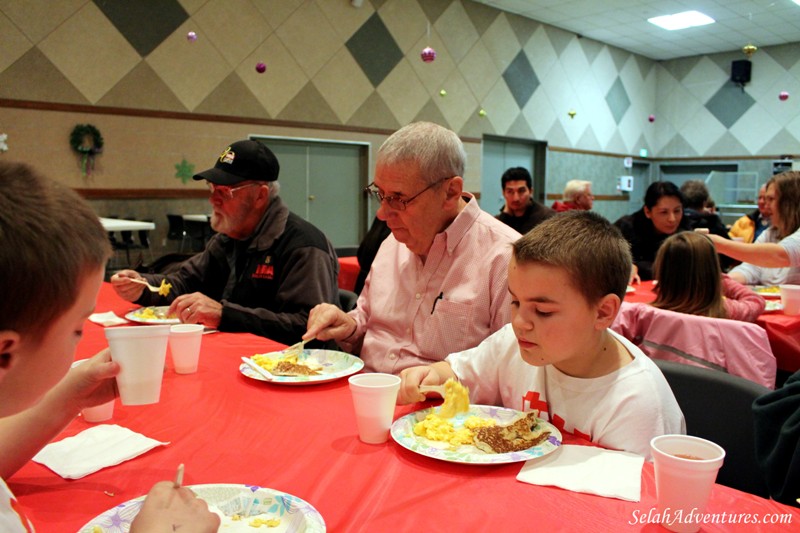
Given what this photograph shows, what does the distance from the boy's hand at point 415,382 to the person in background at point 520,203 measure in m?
4.72

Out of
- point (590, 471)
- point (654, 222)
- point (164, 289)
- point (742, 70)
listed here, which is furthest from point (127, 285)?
point (742, 70)

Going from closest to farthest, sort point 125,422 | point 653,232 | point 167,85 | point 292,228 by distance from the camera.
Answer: point 125,422
point 292,228
point 653,232
point 167,85

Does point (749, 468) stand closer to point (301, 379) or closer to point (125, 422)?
point (301, 379)

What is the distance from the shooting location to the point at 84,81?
6418 mm

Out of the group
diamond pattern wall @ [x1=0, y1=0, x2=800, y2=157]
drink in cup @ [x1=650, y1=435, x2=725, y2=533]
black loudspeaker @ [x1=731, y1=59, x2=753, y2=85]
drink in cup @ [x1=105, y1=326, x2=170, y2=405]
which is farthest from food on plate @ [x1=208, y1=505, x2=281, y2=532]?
black loudspeaker @ [x1=731, y1=59, x2=753, y2=85]

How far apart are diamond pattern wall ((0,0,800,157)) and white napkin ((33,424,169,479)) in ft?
19.8

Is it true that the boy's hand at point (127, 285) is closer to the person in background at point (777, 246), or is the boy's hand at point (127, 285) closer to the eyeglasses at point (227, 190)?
Answer: the eyeglasses at point (227, 190)

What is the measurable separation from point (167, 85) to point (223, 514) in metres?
6.84

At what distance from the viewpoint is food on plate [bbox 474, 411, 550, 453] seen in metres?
1.26

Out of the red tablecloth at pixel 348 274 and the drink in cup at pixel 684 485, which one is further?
the red tablecloth at pixel 348 274

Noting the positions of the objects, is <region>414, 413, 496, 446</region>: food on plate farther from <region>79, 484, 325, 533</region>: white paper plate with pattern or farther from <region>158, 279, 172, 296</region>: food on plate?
<region>158, 279, 172, 296</region>: food on plate

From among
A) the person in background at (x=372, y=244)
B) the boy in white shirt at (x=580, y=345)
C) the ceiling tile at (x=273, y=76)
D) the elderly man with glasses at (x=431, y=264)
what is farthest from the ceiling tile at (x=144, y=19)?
the boy in white shirt at (x=580, y=345)

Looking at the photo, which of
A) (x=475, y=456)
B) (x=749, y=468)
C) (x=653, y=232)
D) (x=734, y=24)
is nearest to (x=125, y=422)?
(x=475, y=456)

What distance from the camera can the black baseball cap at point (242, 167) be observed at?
2.86m
